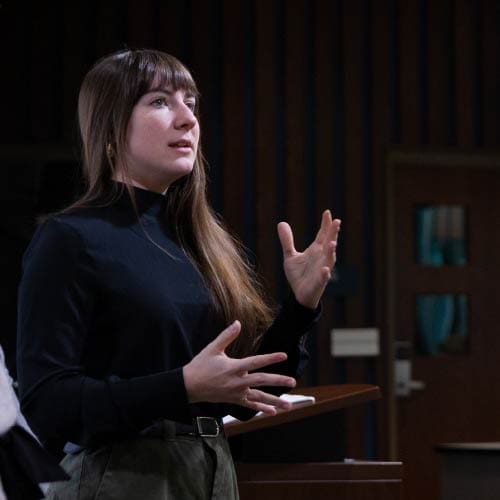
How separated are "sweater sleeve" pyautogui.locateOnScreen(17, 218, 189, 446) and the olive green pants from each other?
0.03 m

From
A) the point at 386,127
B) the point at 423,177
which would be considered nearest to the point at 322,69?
the point at 386,127

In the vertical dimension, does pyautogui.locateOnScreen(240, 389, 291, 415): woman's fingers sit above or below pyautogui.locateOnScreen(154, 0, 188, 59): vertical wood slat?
below

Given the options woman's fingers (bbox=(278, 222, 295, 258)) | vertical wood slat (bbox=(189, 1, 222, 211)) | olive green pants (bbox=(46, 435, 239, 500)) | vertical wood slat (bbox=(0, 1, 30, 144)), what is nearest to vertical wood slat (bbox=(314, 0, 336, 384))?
vertical wood slat (bbox=(189, 1, 222, 211))

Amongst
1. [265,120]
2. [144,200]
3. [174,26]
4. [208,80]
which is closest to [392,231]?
[265,120]

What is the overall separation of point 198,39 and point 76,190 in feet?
3.13

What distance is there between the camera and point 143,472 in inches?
55.9

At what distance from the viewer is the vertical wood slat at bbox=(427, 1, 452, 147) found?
17.0 feet

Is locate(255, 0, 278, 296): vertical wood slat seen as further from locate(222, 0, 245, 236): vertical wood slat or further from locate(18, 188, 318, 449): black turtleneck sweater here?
locate(18, 188, 318, 449): black turtleneck sweater

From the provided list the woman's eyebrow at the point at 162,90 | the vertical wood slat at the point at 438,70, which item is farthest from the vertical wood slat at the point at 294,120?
the woman's eyebrow at the point at 162,90

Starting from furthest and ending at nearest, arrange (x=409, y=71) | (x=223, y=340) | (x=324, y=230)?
(x=409, y=71) → (x=324, y=230) → (x=223, y=340)

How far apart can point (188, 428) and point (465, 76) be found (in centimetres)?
403

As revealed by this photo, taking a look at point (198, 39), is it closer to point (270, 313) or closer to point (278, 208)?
point (278, 208)

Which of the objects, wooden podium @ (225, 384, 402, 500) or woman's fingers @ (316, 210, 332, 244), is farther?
wooden podium @ (225, 384, 402, 500)

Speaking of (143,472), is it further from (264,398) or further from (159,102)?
(159,102)
